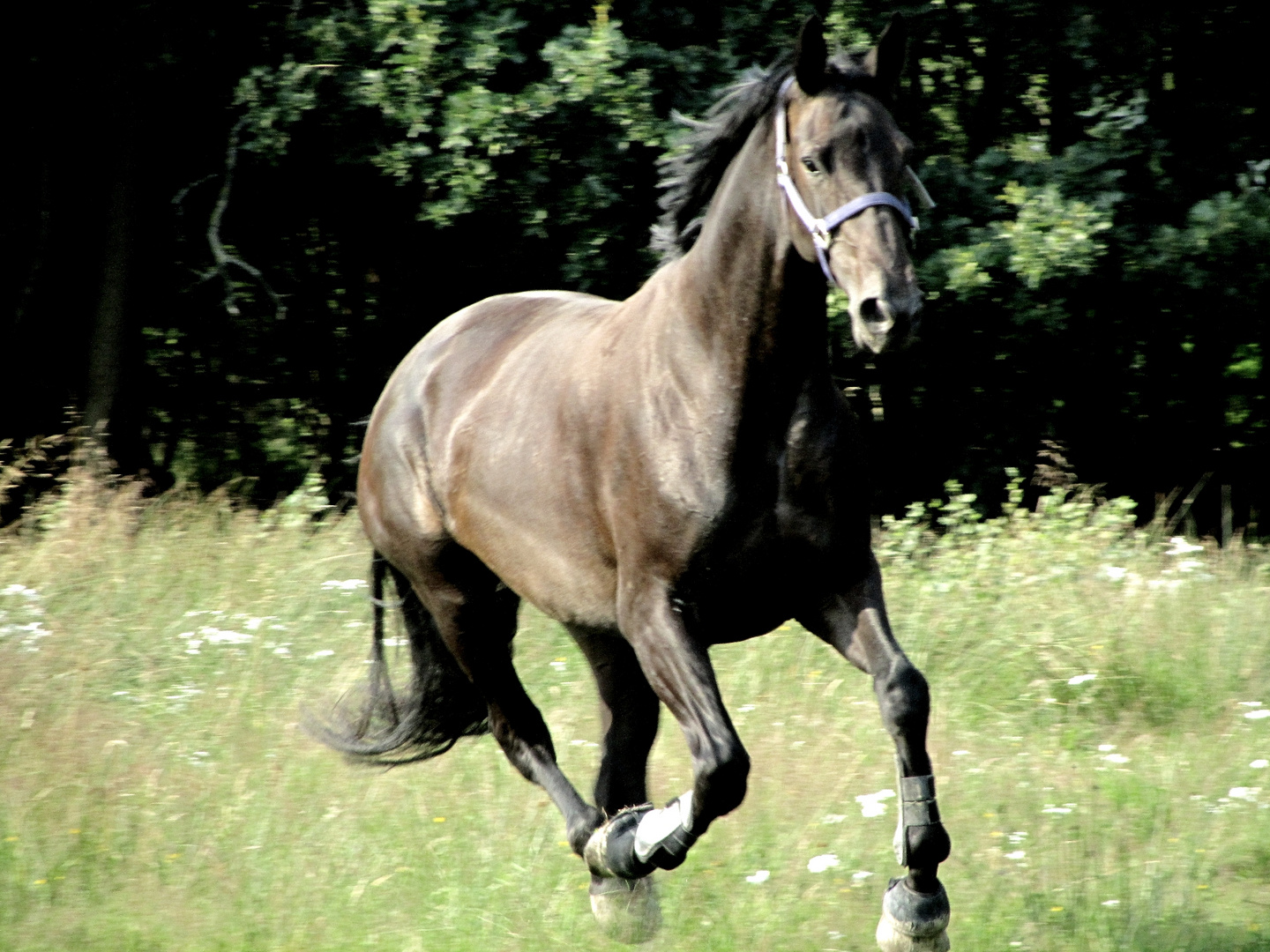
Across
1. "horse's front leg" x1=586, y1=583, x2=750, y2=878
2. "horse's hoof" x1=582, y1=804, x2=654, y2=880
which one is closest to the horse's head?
"horse's front leg" x1=586, y1=583, x2=750, y2=878

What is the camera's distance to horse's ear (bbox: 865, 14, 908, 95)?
3.52 meters

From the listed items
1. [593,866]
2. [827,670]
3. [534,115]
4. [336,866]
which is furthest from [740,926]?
[534,115]

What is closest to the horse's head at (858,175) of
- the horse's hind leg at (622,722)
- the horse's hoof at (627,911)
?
the horse's hind leg at (622,722)

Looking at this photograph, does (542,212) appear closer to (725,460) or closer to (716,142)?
(716,142)

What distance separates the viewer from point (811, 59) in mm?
3441

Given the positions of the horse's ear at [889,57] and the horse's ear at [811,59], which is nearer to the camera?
the horse's ear at [811,59]

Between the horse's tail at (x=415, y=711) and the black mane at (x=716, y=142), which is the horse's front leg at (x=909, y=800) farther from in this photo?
the horse's tail at (x=415, y=711)

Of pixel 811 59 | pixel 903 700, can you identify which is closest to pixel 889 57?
pixel 811 59

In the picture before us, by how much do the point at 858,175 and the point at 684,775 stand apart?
2.93 m

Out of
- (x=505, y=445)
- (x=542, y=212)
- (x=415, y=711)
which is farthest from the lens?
(x=542, y=212)

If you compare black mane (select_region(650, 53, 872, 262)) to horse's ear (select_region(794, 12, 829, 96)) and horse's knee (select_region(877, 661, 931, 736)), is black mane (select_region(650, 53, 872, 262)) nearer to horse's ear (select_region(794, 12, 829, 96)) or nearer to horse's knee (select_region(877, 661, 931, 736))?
horse's ear (select_region(794, 12, 829, 96))

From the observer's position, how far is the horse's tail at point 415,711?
5383 millimetres

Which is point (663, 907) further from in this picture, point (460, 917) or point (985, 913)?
point (985, 913)

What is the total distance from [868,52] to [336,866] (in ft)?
10.7
